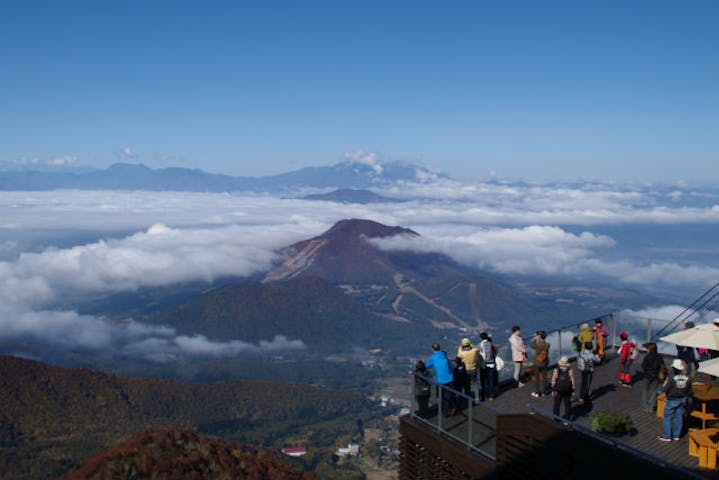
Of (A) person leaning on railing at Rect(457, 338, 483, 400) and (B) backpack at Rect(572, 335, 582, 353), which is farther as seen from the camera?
(B) backpack at Rect(572, 335, 582, 353)

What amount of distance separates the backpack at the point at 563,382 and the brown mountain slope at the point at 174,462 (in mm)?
29216

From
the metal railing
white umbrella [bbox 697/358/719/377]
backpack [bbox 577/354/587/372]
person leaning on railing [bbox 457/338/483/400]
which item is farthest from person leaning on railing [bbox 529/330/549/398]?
white umbrella [bbox 697/358/719/377]

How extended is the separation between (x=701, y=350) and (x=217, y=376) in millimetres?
191246

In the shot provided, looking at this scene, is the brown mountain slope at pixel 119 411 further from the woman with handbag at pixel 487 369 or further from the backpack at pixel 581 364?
the backpack at pixel 581 364

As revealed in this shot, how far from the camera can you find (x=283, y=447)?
385 feet

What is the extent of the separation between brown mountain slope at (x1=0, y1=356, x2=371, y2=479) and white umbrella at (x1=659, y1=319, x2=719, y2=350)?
278 feet

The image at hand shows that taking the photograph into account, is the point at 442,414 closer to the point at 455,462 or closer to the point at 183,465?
the point at 455,462

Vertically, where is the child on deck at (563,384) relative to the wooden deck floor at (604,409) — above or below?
above

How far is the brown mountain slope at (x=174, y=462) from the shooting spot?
3822 centimetres

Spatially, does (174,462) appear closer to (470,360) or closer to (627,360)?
(470,360)

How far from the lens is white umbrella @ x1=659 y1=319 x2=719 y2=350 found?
17.5 meters

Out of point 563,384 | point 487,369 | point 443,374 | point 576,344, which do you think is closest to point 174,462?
point 487,369

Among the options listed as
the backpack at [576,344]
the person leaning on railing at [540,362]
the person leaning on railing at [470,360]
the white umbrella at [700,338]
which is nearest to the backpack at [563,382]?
the person leaning on railing at [540,362]

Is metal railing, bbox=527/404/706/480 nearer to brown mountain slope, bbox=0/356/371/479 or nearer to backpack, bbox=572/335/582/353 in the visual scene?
backpack, bbox=572/335/582/353
